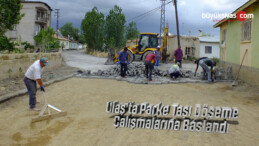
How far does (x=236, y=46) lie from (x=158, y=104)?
7.40 meters

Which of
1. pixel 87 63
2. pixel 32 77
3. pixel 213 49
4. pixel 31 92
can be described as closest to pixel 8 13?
pixel 87 63

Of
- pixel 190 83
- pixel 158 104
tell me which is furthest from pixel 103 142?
A: pixel 190 83

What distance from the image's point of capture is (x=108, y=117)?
17.4 ft

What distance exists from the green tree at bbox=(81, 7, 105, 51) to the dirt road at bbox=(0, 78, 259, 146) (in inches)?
1191

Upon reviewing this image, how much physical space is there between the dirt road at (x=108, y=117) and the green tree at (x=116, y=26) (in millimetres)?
28867

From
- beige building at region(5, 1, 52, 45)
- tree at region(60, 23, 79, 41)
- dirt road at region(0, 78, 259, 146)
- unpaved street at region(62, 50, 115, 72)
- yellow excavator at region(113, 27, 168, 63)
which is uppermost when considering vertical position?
tree at region(60, 23, 79, 41)

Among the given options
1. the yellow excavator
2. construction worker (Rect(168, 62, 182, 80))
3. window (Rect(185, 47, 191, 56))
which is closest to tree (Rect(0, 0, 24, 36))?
the yellow excavator

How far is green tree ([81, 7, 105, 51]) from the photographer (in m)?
38.5

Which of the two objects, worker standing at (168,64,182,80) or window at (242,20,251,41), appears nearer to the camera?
window at (242,20,251,41)

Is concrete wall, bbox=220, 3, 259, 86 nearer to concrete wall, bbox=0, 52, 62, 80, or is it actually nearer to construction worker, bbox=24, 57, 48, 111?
construction worker, bbox=24, 57, 48, 111

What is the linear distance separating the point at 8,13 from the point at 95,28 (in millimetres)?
23738

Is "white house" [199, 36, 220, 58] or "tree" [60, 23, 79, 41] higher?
"tree" [60, 23, 79, 41]

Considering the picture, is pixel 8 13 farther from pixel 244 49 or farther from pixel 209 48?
pixel 209 48

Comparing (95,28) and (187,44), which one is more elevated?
(95,28)
